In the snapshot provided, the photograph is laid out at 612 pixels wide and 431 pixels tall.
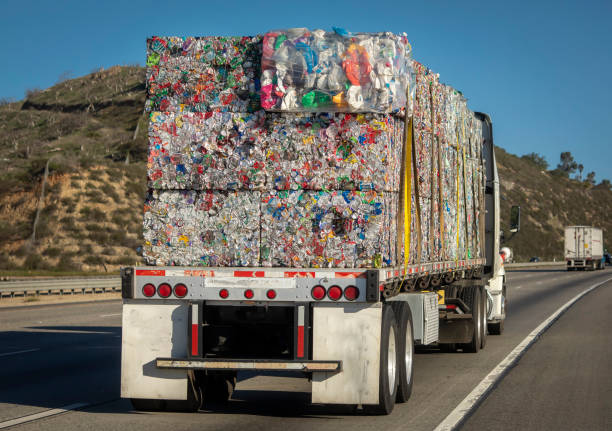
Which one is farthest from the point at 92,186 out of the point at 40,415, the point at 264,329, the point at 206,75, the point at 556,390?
the point at 264,329

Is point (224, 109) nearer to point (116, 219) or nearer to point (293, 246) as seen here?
point (293, 246)

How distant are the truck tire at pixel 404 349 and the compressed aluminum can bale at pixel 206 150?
84.1 inches

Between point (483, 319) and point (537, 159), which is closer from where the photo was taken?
point (483, 319)

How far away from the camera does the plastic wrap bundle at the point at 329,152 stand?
9.12 metres

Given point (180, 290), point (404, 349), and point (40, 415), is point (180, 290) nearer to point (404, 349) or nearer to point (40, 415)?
point (40, 415)

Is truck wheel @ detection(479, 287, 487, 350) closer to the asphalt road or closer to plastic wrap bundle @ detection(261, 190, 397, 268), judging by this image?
the asphalt road

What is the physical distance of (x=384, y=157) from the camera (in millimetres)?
9227

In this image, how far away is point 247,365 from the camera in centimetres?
886

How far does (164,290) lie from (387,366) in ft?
7.64

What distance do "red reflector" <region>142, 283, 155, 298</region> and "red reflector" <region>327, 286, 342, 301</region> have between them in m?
1.76

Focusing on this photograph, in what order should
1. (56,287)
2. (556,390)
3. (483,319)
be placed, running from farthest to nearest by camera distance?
Answer: (56,287)
(483,319)
(556,390)

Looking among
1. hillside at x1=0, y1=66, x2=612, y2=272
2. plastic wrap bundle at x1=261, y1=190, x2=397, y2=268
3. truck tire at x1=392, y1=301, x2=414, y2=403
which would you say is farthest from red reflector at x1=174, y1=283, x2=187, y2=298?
hillside at x1=0, y1=66, x2=612, y2=272

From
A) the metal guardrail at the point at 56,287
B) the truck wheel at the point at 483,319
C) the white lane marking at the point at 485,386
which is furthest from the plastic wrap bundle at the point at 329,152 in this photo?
the metal guardrail at the point at 56,287

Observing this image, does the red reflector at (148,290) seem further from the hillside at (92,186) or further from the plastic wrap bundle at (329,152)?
the hillside at (92,186)
